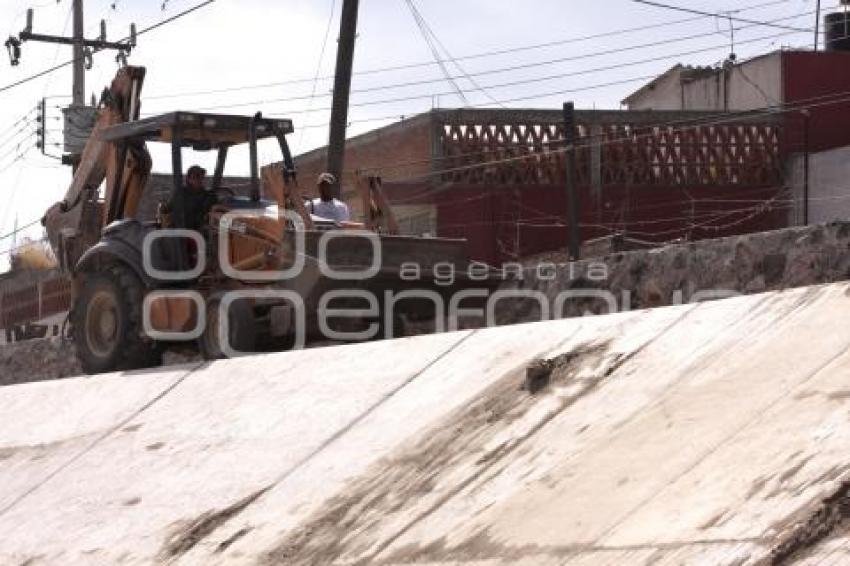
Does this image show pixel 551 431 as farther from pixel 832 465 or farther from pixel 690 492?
pixel 832 465

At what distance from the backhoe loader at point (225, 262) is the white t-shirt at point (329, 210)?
305 millimetres

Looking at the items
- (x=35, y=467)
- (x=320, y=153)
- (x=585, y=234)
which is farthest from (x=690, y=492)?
(x=320, y=153)

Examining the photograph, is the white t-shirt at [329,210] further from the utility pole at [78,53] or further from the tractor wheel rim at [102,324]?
the utility pole at [78,53]

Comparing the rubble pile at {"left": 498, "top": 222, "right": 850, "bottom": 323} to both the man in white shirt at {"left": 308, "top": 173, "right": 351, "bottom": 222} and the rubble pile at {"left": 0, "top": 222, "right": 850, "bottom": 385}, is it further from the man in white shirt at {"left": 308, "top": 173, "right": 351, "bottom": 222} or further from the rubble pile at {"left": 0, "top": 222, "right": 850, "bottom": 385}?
the man in white shirt at {"left": 308, "top": 173, "right": 351, "bottom": 222}

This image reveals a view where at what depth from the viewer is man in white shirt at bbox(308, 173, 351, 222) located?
14344 millimetres

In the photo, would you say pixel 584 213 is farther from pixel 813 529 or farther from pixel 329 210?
pixel 813 529

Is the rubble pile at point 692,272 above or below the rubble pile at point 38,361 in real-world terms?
above

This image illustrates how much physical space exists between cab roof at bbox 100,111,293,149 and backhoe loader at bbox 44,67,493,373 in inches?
0.5

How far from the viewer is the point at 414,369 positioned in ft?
30.9

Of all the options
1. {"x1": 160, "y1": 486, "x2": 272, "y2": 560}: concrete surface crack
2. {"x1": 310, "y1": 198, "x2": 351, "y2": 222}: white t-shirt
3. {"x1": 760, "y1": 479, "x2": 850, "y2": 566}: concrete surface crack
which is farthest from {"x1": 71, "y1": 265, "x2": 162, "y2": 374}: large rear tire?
{"x1": 760, "y1": 479, "x2": 850, "y2": 566}: concrete surface crack

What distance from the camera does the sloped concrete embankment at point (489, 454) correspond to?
5.82 meters

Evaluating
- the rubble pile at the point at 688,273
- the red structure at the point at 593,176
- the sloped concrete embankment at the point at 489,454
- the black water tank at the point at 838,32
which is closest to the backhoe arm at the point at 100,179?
the rubble pile at the point at 688,273

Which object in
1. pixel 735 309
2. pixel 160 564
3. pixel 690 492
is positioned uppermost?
pixel 735 309

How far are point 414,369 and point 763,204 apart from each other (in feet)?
61.6
